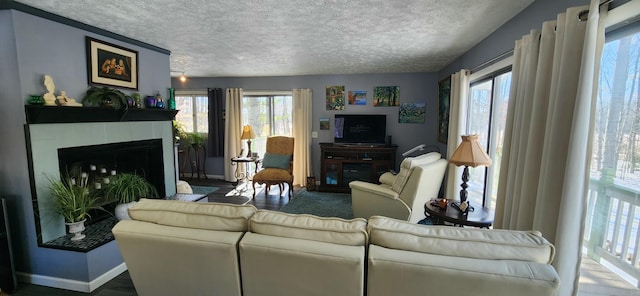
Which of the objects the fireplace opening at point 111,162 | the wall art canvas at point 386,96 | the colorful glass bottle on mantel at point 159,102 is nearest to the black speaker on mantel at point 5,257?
the fireplace opening at point 111,162

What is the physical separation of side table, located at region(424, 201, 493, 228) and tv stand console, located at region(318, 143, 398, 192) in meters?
2.47

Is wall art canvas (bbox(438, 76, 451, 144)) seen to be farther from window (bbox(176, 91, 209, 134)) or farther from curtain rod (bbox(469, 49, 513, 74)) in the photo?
window (bbox(176, 91, 209, 134))

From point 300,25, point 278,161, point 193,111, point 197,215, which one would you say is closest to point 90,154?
point 197,215

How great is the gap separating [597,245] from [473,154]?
0.93 m

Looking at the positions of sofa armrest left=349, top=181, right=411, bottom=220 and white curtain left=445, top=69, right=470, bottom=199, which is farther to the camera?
white curtain left=445, top=69, right=470, bottom=199

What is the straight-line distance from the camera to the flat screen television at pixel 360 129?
17.1 feet

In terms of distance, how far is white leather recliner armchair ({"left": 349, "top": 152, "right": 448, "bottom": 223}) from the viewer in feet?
9.64

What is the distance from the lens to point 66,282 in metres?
2.24

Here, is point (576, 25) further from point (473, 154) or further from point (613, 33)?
point (473, 154)

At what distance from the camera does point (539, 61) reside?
5.67 feet

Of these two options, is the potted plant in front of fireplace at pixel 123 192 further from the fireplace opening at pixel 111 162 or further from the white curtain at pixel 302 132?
the white curtain at pixel 302 132

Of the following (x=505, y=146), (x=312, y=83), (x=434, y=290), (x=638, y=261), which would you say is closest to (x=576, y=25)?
(x=505, y=146)

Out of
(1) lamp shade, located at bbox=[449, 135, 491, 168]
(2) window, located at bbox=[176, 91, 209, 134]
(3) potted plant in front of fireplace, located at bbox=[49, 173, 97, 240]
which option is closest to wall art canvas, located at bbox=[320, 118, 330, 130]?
(2) window, located at bbox=[176, 91, 209, 134]

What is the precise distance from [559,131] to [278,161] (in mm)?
3951
